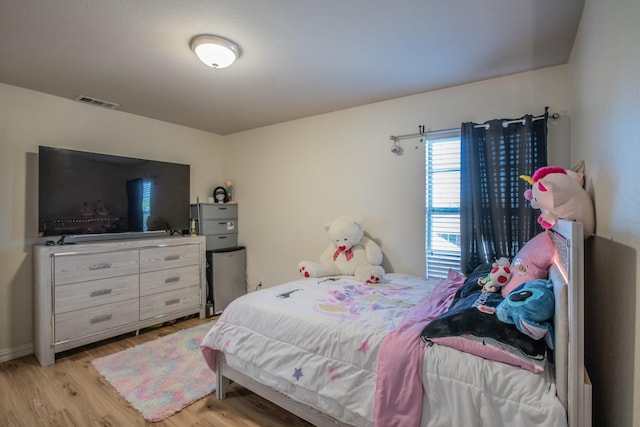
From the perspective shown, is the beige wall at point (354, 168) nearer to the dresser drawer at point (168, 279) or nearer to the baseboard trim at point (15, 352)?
the dresser drawer at point (168, 279)

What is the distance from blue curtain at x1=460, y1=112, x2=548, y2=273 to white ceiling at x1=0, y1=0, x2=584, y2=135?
474 millimetres

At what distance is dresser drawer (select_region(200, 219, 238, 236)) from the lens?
3.77m

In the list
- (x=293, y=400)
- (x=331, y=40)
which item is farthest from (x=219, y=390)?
(x=331, y=40)

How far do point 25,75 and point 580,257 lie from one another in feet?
12.1

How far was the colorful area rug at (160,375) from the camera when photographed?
6.56 ft

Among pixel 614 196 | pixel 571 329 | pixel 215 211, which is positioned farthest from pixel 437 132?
pixel 215 211

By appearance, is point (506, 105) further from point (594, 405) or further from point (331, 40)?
point (594, 405)

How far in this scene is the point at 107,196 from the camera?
9.81 ft

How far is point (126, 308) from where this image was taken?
294cm

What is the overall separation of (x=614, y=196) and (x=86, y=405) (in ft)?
10.00

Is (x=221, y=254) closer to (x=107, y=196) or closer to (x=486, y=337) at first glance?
(x=107, y=196)

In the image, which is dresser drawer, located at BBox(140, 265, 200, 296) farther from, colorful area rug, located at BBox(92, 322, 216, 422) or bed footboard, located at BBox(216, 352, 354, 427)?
bed footboard, located at BBox(216, 352, 354, 427)

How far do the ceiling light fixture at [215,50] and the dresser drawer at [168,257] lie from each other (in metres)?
2.06

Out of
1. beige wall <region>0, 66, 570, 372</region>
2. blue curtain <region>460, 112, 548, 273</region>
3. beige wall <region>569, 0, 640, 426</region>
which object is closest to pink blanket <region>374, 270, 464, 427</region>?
beige wall <region>569, 0, 640, 426</region>
